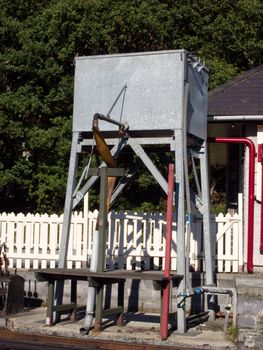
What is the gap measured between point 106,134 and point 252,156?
2879 mm

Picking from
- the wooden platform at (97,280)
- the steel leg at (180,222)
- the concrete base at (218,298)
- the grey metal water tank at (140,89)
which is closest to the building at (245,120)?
the concrete base at (218,298)

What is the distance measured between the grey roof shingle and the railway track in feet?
16.1

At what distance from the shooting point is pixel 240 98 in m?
13.5

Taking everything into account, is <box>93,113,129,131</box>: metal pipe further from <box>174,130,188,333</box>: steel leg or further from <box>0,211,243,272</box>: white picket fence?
<box>0,211,243,272</box>: white picket fence

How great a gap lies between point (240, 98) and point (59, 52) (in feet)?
44.7

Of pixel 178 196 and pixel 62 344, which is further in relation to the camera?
pixel 178 196

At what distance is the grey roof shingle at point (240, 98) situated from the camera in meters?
12.9

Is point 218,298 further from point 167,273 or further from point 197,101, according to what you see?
point 197,101

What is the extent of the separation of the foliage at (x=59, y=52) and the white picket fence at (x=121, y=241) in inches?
439

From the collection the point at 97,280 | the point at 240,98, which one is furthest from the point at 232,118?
the point at 97,280

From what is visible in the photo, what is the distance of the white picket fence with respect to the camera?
12758mm

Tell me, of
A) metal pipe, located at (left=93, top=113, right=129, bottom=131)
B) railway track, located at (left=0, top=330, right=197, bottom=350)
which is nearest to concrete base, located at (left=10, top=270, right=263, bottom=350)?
railway track, located at (left=0, top=330, right=197, bottom=350)

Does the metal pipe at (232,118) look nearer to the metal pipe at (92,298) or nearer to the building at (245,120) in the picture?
the building at (245,120)

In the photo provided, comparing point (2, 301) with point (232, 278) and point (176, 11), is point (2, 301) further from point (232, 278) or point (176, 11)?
point (176, 11)
